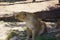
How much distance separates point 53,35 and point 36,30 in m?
0.83

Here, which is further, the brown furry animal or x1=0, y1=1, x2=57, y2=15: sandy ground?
x1=0, y1=1, x2=57, y2=15: sandy ground

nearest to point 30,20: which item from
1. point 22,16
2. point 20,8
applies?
point 22,16

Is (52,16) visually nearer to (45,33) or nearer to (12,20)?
(12,20)

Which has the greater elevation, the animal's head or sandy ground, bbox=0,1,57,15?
the animal's head

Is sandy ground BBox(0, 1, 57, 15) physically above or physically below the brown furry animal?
below

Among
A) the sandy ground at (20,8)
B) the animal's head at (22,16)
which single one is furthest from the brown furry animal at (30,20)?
the sandy ground at (20,8)

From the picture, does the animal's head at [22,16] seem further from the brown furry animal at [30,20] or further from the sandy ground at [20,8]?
the sandy ground at [20,8]

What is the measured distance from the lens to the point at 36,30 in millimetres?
5551

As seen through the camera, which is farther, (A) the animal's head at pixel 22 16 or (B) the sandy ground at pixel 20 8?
(B) the sandy ground at pixel 20 8

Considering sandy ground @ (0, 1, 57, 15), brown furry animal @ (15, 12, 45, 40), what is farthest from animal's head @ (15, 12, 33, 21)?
sandy ground @ (0, 1, 57, 15)

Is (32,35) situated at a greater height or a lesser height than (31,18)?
lesser

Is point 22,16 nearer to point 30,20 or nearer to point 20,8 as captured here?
point 30,20

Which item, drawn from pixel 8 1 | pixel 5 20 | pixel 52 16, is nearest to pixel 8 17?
pixel 5 20

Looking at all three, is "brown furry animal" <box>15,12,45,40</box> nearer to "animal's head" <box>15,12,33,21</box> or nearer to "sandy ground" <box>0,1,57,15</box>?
"animal's head" <box>15,12,33,21</box>
